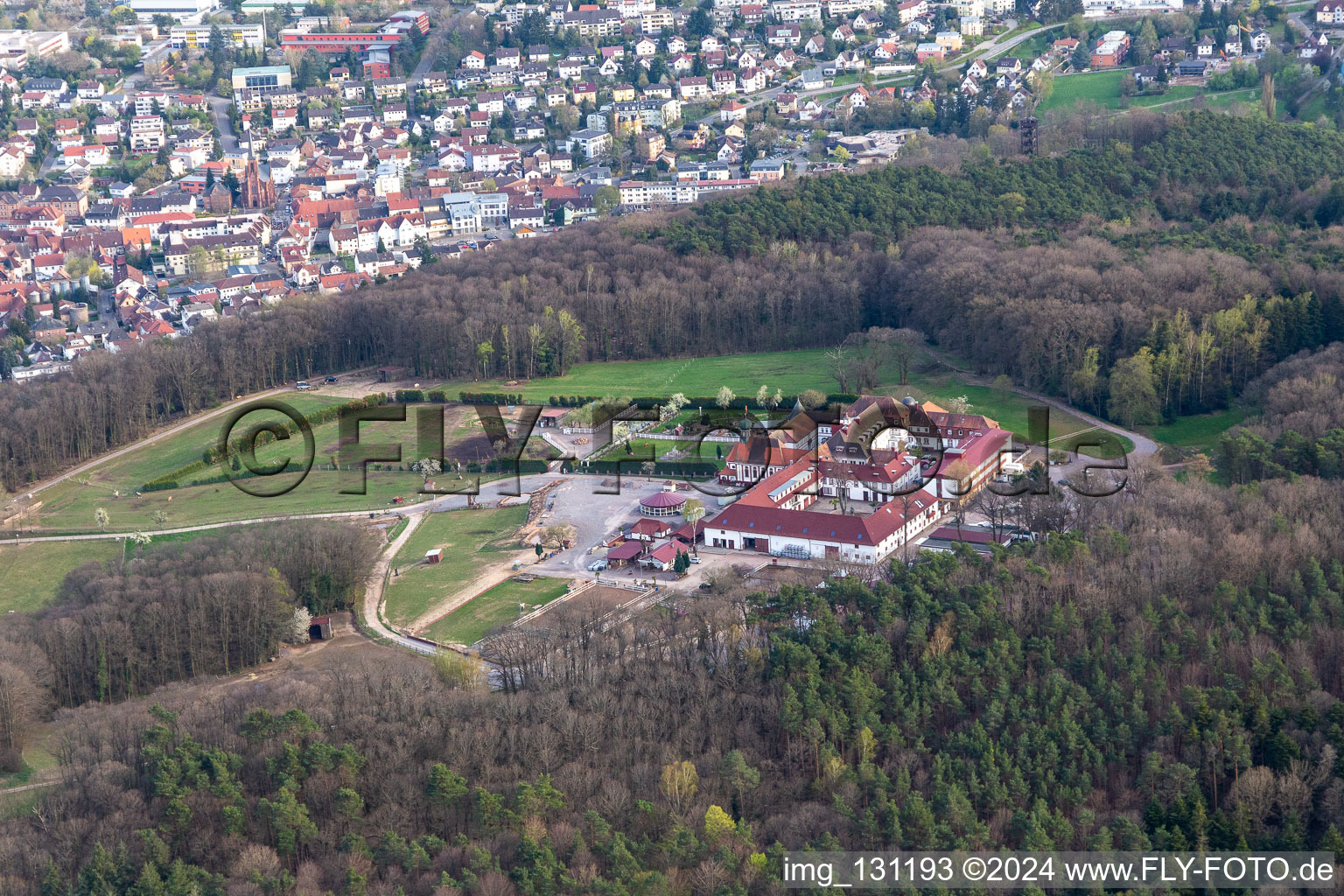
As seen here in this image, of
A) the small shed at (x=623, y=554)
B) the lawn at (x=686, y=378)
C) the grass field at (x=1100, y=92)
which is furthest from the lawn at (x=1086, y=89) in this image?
the small shed at (x=623, y=554)

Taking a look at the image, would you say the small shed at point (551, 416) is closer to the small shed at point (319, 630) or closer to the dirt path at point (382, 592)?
the dirt path at point (382, 592)

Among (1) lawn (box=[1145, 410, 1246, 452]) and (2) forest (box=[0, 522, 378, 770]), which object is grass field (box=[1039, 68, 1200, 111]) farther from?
(2) forest (box=[0, 522, 378, 770])

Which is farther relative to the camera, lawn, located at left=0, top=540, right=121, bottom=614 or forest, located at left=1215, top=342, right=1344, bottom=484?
lawn, located at left=0, top=540, right=121, bottom=614

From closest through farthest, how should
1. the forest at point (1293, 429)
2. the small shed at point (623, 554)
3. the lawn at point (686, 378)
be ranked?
the forest at point (1293, 429) < the small shed at point (623, 554) < the lawn at point (686, 378)

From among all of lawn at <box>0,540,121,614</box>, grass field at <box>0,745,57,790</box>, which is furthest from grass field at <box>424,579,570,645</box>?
lawn at <box>0,540,121,614</box>

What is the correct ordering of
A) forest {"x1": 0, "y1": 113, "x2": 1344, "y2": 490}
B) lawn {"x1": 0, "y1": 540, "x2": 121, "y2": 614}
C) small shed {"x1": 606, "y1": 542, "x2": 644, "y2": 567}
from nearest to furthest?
small shed {"x1": 606, "y1": 542, "x2": 644, "y2": 567} < lawn {"x1": 0, "y1": 540, "x2": 121, "y2": 614} < forest {"x1": 0, "y1": 113, "x2": 1344, "y2": 490}

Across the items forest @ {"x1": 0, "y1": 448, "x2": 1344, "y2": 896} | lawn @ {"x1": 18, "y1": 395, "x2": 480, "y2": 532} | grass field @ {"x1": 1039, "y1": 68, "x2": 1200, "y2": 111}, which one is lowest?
lawn @ {"x1": 18, "y1": 395, "x2": 480, "y2": 532}

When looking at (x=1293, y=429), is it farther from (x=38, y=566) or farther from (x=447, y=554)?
(x=38, y=566)
